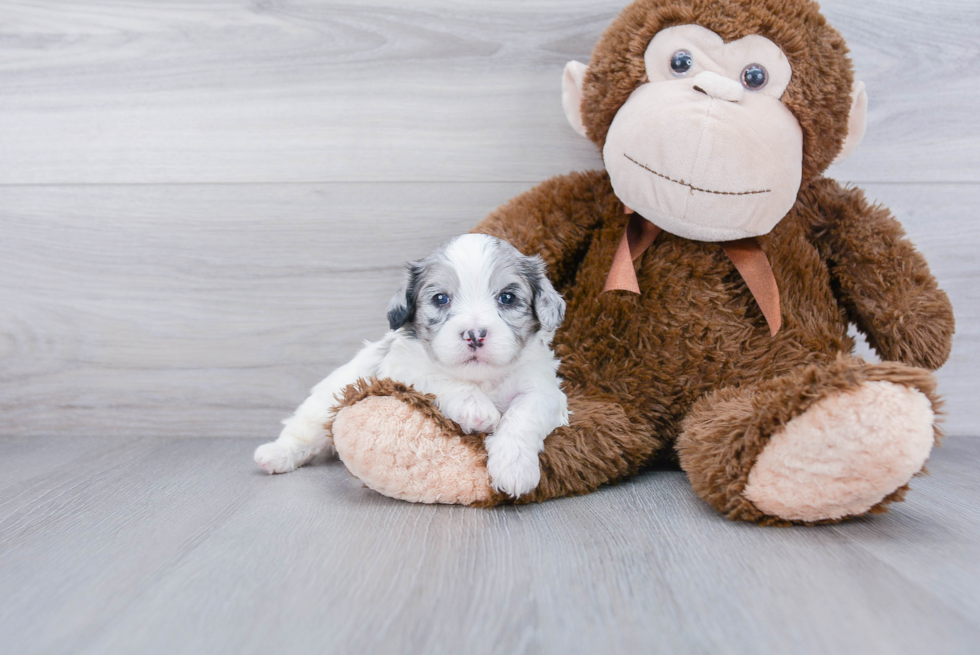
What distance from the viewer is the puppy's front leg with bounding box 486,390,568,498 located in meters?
1.05

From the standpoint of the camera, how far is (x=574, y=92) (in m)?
1.38

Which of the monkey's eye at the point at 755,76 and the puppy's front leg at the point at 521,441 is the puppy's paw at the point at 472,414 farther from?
the monkey's eye at the point at 755,76

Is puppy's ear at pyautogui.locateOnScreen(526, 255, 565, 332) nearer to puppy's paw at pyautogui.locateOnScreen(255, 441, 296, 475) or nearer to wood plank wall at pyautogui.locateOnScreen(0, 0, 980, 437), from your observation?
wood plank wall at pyautogui.locateOnScreen(0, 0, 980, 437)

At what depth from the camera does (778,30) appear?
45.4 inches

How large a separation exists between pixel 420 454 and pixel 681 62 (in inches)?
31.1

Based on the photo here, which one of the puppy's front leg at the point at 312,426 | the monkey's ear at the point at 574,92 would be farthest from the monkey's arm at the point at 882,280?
the puppy's front leg at the point at 312,426

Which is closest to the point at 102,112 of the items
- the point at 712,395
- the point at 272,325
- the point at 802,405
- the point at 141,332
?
the point at 141,332

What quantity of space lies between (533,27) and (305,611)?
1327 millimetres

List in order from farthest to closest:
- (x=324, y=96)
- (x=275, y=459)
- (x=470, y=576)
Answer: (x=324, y=96), (x=275, y=459), (x=470, y=576)

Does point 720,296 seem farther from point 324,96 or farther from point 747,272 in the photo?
point 324,96

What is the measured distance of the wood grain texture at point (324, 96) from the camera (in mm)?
1578

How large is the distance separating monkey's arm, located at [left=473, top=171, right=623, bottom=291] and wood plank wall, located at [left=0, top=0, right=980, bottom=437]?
24 centimetres

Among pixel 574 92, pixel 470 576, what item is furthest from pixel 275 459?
pixel 574 92

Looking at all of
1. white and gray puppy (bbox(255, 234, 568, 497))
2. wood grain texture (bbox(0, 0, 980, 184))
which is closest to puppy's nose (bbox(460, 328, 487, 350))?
white and gray puppy (bbox(255, 234, 568, 497))
